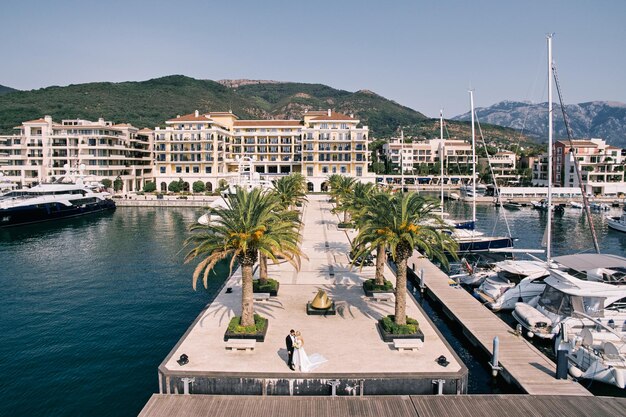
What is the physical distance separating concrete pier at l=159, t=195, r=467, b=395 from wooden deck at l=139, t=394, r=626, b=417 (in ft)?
2.63

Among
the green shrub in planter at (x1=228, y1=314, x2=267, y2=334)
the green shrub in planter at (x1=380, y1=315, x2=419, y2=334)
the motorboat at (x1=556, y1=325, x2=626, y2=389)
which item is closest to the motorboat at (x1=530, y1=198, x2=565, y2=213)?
the motorboat at (x1=556, y1=325, x2=626, y2=389)

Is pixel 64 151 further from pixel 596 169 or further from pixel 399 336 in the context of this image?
pixel 596 169

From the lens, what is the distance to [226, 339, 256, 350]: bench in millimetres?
18516

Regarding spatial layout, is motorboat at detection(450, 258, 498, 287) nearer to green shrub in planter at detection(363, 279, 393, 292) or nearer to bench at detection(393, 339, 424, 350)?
green shrub in planter at detection(363, 279, 393, 292)

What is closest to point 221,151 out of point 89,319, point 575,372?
point 89,319

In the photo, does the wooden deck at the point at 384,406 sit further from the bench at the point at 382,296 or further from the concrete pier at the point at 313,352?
the bench at the point at 382,296

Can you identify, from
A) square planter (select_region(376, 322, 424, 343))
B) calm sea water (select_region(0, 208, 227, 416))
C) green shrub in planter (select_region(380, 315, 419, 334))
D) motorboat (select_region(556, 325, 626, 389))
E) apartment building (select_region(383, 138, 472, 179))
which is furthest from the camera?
apartment building (select_region(383, 138, 472, 179))

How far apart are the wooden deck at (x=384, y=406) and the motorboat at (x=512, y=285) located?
45.5ft

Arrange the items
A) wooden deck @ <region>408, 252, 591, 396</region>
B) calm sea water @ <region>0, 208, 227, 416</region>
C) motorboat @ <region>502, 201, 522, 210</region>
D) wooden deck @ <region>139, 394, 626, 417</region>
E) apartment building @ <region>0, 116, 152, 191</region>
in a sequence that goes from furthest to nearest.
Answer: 1. apartment building @ <region>0, 116, 152, 191</region>
2. motorboat @ <region>502, 201, 522, 210</region>
3. calm sea water @ <region>0, 208, 227, 416</region>
4. wooden deck @ <region>408, 252, 591, 396</region>
5. wooden deck @ <region>139, 394, 626, 417</region>

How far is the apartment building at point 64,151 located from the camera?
10762 centimetres

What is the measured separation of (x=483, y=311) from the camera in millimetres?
27391

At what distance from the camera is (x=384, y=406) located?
592 inches

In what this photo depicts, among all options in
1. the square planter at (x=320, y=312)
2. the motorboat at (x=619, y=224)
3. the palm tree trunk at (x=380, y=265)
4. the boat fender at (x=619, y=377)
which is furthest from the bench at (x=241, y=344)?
the motorboat at (x=619, y=224)

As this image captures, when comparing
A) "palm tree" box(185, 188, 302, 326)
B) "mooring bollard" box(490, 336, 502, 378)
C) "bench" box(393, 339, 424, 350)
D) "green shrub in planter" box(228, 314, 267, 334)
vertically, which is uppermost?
"palm tree" box(185, 188, 302, 326)
